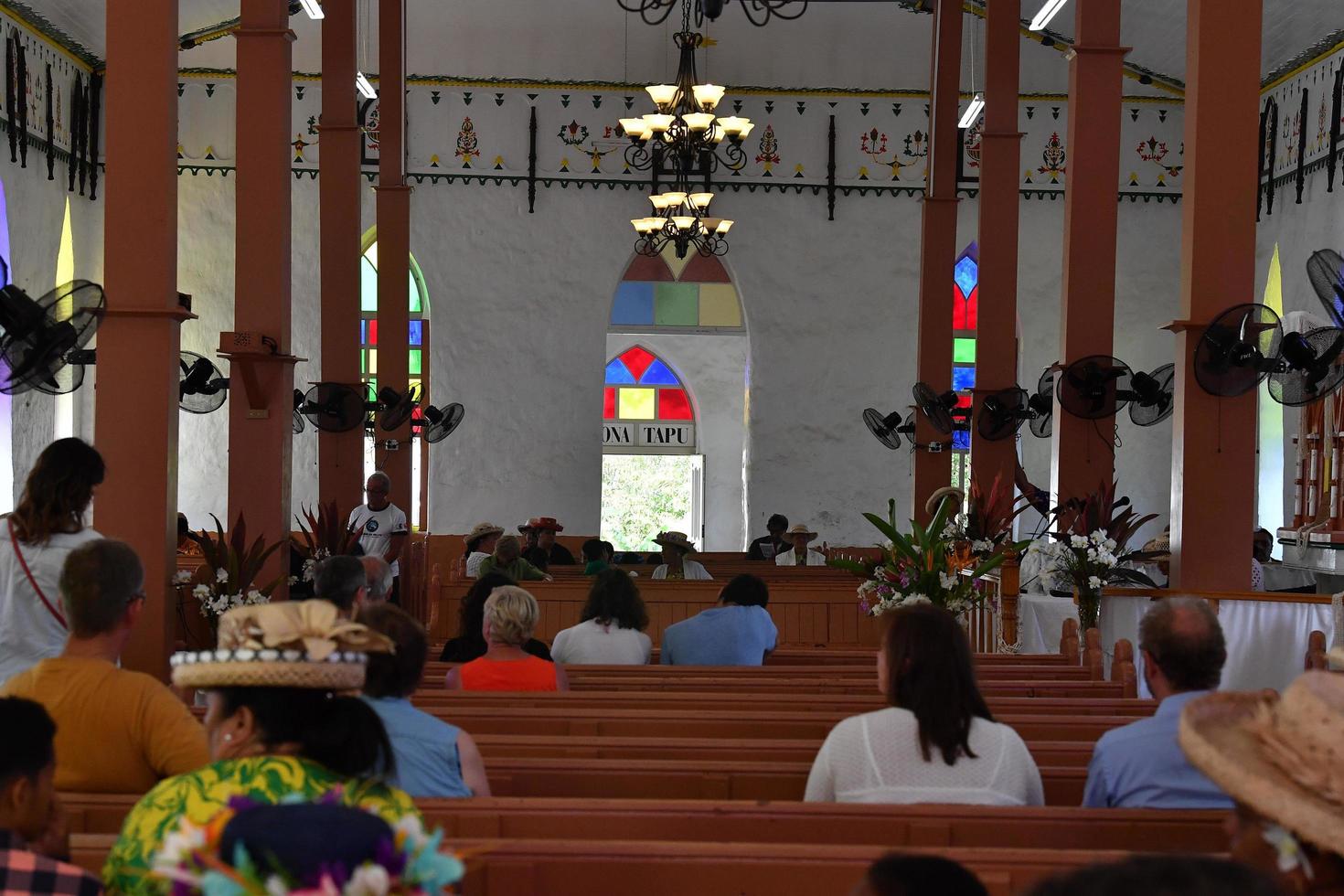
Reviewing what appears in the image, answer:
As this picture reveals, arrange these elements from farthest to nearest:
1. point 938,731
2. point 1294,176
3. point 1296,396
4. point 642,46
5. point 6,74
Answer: point 642,46 < point 1294,176 < point 6,74 < point 1296,396 < point 938,731

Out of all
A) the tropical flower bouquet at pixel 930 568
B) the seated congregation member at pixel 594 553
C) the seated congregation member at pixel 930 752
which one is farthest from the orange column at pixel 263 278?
the seated congregation member at pixel 930 752

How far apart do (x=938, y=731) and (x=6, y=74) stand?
46.4ft

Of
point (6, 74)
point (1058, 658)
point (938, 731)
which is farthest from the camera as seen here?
point (6, 74)

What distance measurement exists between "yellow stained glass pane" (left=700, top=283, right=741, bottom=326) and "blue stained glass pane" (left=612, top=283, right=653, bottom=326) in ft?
2.26

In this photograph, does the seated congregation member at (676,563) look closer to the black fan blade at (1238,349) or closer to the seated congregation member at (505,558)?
the seated congregation member at (505,558)

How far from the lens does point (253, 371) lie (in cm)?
917

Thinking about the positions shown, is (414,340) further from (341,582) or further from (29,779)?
(29,779)

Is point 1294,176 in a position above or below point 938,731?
above

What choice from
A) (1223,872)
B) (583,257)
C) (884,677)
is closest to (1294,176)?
(583,257)

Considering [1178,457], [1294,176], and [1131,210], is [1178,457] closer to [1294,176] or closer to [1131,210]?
[1294,176]

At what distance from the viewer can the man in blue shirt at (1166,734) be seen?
3283mm

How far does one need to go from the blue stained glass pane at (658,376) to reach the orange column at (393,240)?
9.76 metres

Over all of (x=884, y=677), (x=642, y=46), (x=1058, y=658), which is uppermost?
(x=642, y=46)

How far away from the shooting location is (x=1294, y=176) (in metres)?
16.1
